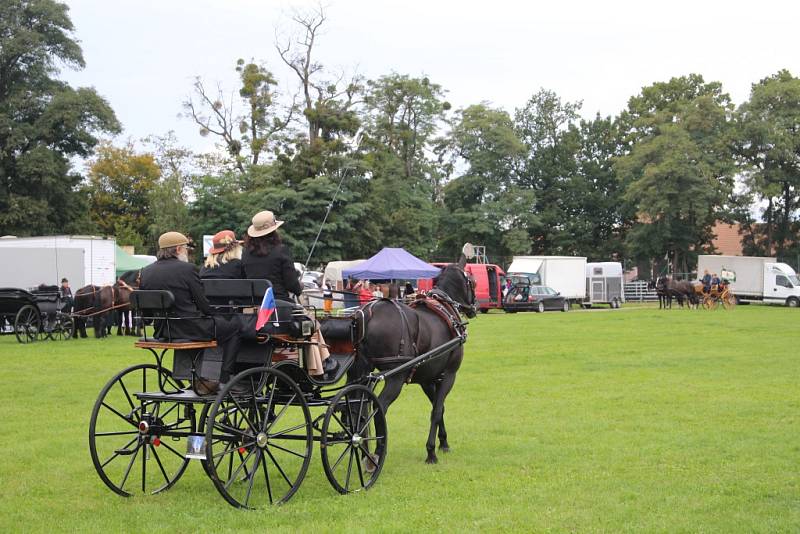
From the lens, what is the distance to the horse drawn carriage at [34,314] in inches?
945

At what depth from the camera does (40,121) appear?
152ft

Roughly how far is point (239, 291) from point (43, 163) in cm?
4182

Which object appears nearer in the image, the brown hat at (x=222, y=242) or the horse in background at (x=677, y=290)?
the brown hat at (x=222, y=242)

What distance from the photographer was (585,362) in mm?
18938

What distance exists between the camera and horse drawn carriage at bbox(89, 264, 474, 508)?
23.0 ft

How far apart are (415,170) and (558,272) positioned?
20082mm

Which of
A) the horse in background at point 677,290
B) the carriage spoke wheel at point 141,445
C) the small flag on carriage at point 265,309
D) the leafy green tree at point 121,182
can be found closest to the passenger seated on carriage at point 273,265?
the small flag on carriage at point 265,309

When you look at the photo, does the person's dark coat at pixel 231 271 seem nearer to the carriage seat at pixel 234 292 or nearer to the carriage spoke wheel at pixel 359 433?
the carriage seat at pixel 234 292

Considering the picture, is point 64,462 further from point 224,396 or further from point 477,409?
point 477,409

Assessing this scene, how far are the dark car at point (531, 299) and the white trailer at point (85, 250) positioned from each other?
21.2 metres

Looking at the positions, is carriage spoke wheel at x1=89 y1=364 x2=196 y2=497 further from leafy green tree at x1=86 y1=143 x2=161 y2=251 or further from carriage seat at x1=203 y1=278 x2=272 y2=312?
leafy green tree at x1=86 y1=143 x2=161 y2=251

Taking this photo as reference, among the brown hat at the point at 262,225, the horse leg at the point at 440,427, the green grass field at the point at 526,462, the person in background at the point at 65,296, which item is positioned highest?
the brown hat at the point at 262,225

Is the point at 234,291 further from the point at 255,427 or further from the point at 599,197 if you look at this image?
the point at 599,197

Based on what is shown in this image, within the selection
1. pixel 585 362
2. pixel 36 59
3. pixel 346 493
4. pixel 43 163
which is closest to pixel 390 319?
pixel 346 493
